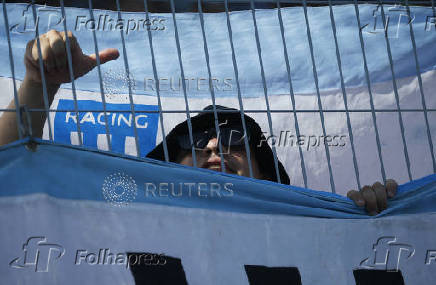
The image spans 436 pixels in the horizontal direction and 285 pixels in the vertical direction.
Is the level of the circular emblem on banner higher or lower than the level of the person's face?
lower

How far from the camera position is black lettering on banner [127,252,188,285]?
1.99 meters

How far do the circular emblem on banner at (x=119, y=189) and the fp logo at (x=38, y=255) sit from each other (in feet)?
0.63

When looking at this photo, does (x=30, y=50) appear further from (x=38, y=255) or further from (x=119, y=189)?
(x=38, y=255)

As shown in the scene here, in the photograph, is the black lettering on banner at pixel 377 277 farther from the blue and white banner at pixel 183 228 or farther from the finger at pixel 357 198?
the finger at pixel 357 198

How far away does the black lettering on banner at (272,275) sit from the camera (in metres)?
2.04

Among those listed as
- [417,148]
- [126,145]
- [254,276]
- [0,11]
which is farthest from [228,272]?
[0,11]

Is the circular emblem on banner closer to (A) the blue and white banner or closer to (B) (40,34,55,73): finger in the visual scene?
(A) the blue and white banner

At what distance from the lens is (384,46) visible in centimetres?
360

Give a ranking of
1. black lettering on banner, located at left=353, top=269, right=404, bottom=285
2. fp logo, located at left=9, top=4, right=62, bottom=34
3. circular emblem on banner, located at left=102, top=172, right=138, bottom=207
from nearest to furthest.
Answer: circular emblem on banner, located at left=102, top=172, right=138, bottom=207 → black lettering on banner, located at left=353, top=269, right=404, bottom=285 → fp logo, located at left=9, top=4, right=62, bottom=34

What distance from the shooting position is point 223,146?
9.28ft

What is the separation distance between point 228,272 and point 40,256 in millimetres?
480

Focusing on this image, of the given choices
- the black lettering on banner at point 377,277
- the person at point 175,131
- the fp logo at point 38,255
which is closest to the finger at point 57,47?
the person at point 175,131

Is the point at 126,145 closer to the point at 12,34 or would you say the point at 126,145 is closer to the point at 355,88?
the point at 12,34

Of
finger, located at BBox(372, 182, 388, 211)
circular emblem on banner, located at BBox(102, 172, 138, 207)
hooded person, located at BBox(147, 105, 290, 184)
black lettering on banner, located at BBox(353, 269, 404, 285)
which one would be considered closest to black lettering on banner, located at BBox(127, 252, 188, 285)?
circular emblem on banner, located at BBox(102, 172, 138, 207)
